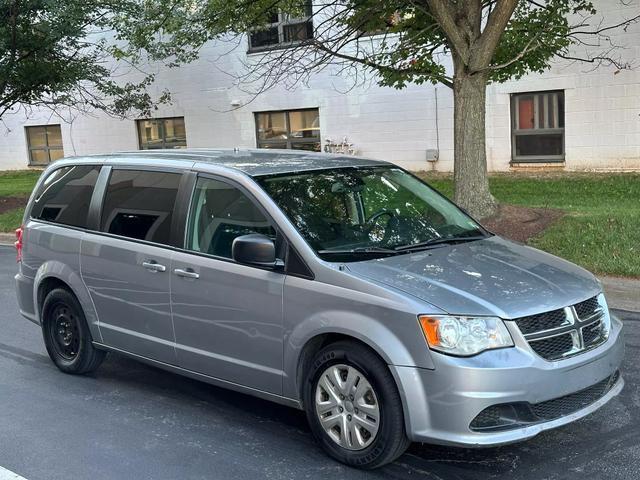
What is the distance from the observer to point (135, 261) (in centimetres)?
515

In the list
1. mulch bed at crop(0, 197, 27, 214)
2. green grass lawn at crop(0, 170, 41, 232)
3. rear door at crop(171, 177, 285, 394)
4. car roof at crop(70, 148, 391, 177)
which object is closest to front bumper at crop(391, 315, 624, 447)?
rear door at crop(171, 177, 285, 394)

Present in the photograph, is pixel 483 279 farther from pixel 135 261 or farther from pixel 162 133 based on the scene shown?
pixel 162 133

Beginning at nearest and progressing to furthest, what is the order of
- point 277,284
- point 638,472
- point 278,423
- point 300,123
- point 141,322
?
point 638,472, point 277,284, point 278,423, point 141,322, point 300,123

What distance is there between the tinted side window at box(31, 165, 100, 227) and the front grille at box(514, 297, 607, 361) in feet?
11.6

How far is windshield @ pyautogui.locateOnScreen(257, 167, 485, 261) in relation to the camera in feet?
14.7

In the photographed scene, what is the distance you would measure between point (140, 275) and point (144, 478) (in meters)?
1.52

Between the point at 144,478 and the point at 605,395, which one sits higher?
the point at 605,395

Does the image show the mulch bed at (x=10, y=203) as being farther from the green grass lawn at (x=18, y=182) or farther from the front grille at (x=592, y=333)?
the front grille at (x=592, y=333)

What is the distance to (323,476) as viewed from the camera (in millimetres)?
4004

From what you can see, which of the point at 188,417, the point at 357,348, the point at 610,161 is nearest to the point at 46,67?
the point at 610,161

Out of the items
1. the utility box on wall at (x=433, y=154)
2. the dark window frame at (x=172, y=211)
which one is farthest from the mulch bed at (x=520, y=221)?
the utility box on wall at (x=433, y=154)

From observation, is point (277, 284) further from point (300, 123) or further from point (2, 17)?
point (300, 123)

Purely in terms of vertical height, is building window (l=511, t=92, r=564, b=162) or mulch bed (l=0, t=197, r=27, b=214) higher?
building window (l=511, t=92, r=564, b=162)

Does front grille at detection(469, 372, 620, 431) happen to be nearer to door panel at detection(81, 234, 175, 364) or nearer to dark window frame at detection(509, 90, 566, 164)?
door panel at detection(81, 234, 175, 364)
